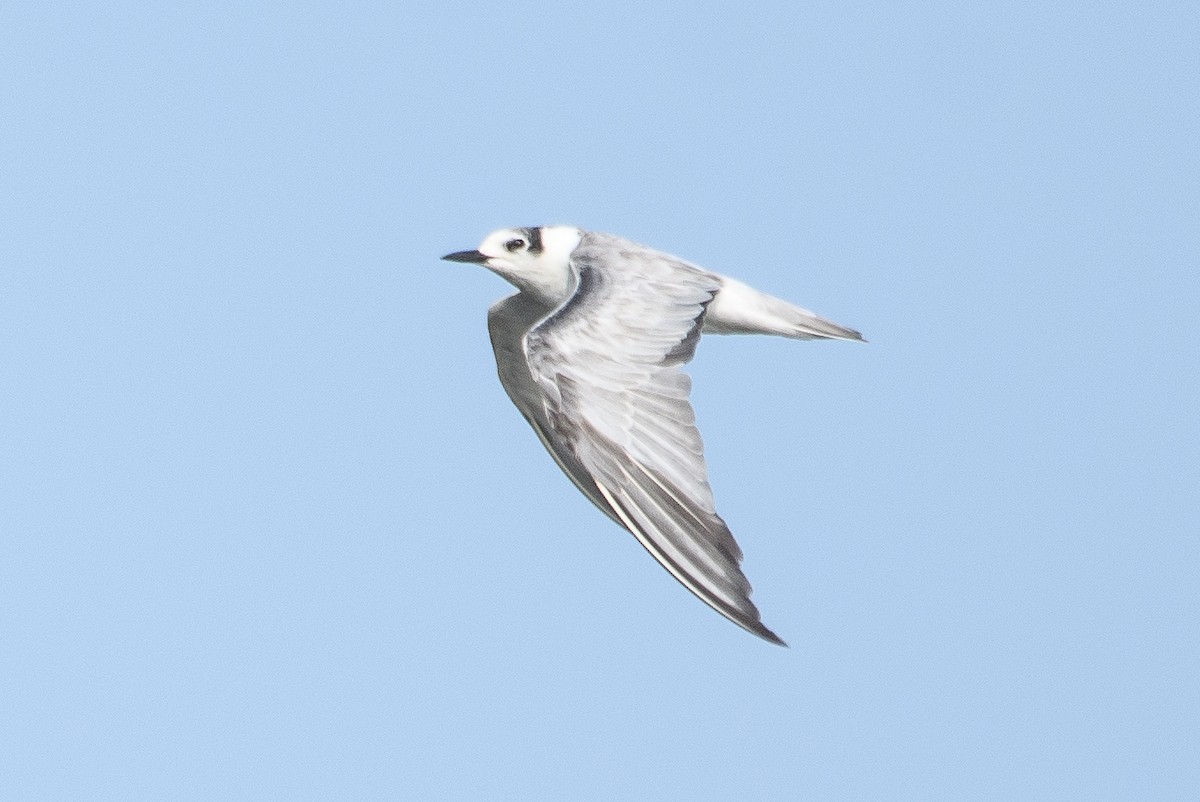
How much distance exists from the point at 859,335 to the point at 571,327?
11.7ft

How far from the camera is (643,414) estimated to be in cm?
1297

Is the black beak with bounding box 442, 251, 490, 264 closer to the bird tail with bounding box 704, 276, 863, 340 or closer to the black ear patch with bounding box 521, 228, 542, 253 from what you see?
the black ear patch with bounding box 521, 228, 542, 253

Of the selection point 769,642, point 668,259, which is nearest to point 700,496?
point 769,642

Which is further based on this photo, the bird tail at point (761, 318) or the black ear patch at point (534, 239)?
the black ear patch at point (534, 239)

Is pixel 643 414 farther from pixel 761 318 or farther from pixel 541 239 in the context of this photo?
pixel 541 239

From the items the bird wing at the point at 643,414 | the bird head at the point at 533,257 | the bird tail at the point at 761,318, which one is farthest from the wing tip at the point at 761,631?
the bird head at the point at 533,257

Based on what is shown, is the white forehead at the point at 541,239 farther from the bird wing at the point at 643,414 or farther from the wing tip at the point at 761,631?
the wing tip at the point at 761,631

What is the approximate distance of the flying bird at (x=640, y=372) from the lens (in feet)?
40.1

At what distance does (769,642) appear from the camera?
11.3 meters

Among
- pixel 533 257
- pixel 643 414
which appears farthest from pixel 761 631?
pixel 533 257

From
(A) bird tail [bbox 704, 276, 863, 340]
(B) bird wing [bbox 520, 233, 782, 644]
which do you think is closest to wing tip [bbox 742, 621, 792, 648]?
(B) bird wing [bbox 520, 233, 782, 644]

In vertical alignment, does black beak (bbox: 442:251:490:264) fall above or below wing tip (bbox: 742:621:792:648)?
above

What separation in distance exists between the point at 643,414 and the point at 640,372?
0.47 meters

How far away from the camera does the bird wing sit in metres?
12.2
